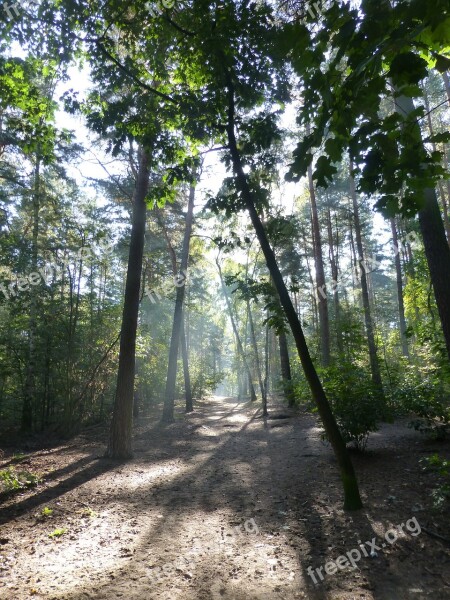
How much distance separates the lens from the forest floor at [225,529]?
329cm

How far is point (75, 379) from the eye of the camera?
469 inches

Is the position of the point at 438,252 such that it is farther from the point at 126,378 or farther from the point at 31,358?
the point at 31,358

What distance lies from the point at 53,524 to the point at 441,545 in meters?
→ 4.79

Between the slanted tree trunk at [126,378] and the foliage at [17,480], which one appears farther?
the slanted tree trunk at [126,378]

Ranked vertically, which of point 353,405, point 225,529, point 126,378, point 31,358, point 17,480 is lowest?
point 225,529

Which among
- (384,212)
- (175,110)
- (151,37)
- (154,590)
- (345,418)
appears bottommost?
(154,590)

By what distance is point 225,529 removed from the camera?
4602 mm

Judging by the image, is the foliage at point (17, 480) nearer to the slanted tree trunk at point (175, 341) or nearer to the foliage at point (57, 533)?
the foliage at point (57, 533)

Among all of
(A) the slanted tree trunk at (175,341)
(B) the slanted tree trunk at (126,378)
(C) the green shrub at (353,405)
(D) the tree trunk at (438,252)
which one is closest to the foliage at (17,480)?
(B) the slanted tree trunk at (126,378)

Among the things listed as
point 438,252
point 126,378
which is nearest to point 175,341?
point 126,378

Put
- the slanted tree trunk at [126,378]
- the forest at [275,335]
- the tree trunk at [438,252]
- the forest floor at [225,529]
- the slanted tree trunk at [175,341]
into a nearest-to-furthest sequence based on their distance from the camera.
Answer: the forest at [275,335]
the forest floor at [225,529]
the tree trunk at [438,252]
the slanted tree trunk at [126,378]
the slanted tree trunk at [175,341]

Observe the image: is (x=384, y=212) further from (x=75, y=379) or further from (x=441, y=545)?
(x=75, y=379)

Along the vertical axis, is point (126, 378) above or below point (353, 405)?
above

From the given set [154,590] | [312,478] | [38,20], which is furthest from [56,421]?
[38,20]
